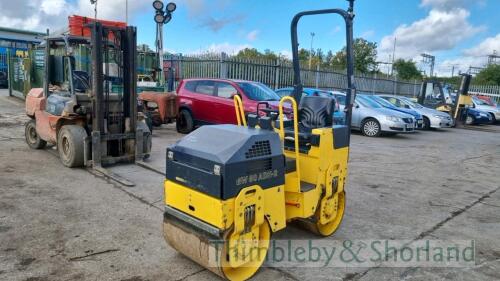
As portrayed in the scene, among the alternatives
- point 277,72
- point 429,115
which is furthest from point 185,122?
point 429,115

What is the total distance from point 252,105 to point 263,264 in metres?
6.99

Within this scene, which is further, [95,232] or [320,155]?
[95,232]

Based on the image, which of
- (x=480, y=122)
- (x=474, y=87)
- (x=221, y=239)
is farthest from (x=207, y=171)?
(x=474, y=87)

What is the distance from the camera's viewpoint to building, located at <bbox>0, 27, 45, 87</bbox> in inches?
964

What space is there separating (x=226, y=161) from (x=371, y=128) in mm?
11475

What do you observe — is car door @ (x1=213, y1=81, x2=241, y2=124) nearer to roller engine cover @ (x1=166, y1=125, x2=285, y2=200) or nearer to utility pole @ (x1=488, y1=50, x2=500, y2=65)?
roller engine cover @ (x1=166, y1=125, x2=285, y2=200)

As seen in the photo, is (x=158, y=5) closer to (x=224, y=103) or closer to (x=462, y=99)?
(x=224, y=103)

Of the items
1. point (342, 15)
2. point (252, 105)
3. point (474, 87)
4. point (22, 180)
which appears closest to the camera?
point (342, 15)

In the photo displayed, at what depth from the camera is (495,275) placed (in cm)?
383

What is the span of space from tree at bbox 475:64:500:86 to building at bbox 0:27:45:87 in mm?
44707

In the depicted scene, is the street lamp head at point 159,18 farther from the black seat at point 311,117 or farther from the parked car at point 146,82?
the black seat at point 311,117

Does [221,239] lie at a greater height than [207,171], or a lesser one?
lesser

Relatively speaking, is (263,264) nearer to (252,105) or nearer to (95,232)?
(95,232)

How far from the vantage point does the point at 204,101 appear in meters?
11.2
